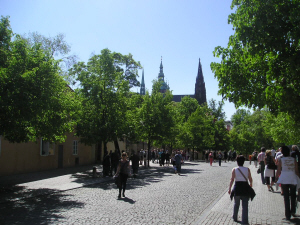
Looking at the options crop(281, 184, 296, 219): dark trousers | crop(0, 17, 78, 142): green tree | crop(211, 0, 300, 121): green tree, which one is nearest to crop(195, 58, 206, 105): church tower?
crop(0, 17, 78, 142): green tree

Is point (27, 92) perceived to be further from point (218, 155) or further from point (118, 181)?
point (218, 155)

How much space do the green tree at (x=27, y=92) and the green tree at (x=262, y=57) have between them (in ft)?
21.6

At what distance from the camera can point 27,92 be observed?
1191 cm

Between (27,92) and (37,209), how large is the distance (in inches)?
A: 175

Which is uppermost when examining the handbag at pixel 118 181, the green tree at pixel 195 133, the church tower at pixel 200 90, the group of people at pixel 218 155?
the church tower at pixel 200 90

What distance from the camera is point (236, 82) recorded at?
1120 cm

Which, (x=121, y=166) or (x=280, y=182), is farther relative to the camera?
(x=121, y=166)

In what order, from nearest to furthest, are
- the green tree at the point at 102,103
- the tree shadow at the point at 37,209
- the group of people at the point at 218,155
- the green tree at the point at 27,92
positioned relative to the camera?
the tree shadow at the point at 37,209 < the green tree at the point at 27,92 < the green tree at the point at 102,103 < the group of people at the point at 218,155

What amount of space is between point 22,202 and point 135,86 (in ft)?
103

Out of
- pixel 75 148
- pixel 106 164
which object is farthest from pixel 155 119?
pixel 106 164

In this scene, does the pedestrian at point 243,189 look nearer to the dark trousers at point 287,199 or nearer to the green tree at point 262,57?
the dark trousers at point 287,199

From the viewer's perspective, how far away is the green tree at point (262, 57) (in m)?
9.03

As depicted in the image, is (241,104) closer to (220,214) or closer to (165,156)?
(220,214)

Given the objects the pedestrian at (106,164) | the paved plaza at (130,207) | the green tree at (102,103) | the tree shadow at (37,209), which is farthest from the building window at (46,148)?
the tree shadow at (37,209)
